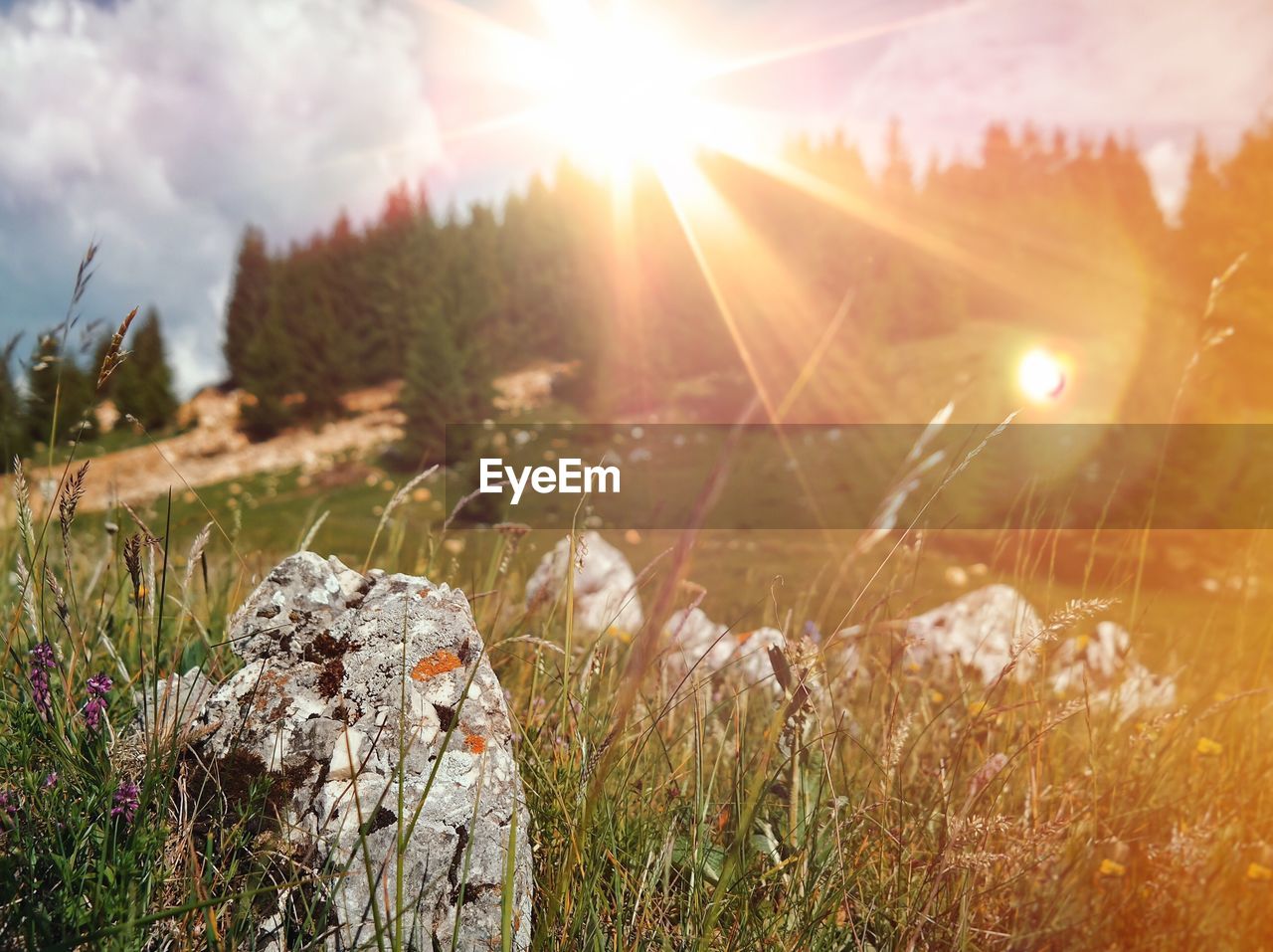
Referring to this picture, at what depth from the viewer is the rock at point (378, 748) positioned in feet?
3.60

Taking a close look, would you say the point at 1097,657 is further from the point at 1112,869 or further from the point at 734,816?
the point at 734,816

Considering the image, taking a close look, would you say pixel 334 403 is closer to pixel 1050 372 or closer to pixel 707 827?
pixel 1050 372

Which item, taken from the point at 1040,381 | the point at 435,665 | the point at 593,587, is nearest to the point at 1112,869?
the point at 435,665

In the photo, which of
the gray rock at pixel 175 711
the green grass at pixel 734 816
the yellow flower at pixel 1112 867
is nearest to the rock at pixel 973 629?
the green grass at pixel 734 816

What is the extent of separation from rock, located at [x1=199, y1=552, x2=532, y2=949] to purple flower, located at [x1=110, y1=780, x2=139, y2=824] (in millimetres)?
107

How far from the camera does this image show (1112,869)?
1646mm

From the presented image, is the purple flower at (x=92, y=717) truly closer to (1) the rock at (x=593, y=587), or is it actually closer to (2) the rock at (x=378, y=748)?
(2) the rock at (x=378, y=748)

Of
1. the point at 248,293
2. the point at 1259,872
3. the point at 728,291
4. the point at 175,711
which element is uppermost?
the point at 248,293

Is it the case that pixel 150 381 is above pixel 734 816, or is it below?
above

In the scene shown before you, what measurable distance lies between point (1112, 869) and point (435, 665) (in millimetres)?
1579

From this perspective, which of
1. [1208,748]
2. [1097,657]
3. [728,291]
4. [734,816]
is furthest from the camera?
[728,291]

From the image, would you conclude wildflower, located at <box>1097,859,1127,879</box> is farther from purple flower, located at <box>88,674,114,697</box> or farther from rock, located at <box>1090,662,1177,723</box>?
purple flower, located at <box>88,674,114,697</box>

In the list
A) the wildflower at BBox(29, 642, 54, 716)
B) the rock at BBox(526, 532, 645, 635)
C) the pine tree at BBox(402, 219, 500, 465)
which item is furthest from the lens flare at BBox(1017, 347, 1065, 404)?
the wildflower at BBox(29, 642, 54, 716)

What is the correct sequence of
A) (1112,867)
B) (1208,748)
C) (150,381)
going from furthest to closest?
(150,381) → (1208,748) → (1112,867)
